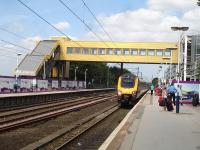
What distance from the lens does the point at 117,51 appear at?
98062 mm

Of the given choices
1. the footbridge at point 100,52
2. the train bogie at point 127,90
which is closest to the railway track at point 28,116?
the train bogie at point 127,90

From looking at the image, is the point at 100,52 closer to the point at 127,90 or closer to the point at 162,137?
the point at 127,90

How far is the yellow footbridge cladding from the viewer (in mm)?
96125

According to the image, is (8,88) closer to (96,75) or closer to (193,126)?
(193,126)

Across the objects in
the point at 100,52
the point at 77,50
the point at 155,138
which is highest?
the point at 77,50

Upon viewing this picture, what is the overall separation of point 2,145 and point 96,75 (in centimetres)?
12522

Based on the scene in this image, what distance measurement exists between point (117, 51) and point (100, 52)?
3.56m

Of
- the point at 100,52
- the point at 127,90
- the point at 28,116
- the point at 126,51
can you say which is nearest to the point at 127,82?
the point at 127,90

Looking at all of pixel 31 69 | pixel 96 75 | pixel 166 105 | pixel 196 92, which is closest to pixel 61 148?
pixel 166 105

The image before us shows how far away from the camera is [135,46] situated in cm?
9775

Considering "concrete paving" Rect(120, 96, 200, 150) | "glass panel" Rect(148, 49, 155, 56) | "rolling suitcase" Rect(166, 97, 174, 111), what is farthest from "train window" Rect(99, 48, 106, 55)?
"concrete paving" Rect(120, 96, 200, 150)

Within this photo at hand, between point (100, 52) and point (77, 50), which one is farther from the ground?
point (77, 50)

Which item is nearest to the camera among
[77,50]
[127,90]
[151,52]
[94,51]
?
[127,90]

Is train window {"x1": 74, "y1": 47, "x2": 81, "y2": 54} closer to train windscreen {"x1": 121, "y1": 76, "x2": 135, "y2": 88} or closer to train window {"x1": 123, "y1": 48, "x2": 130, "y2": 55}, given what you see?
train window {"x1": 123, "y1": 48, "x2": 130, "y2": 55}
